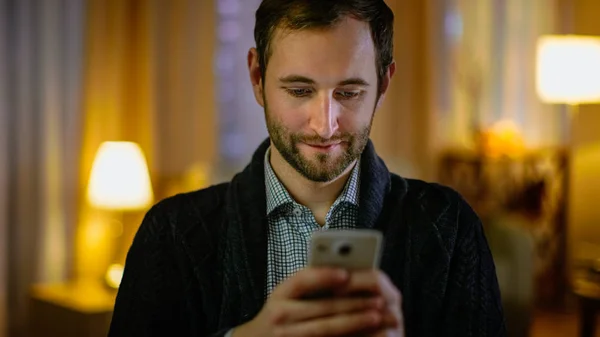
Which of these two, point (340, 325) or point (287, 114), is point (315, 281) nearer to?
point (340, 325)

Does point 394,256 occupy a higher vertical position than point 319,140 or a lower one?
lower

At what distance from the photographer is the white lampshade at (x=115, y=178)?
3.30 metres

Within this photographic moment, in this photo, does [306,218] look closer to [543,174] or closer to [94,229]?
[94,229]

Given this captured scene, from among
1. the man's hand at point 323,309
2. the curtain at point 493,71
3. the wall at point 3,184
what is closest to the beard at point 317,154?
the man's hand at point 323,309

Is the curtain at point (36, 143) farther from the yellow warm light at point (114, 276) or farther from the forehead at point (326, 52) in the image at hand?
the forehead at point (326, 52)

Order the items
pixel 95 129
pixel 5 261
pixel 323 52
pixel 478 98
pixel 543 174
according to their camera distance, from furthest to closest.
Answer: pixel 478 98
pixel 543 174
pixel 95 129
pixel 5 261
pixel 323 52

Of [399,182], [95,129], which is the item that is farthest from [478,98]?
[399,182]

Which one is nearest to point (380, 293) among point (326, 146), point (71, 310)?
point (326, 146)

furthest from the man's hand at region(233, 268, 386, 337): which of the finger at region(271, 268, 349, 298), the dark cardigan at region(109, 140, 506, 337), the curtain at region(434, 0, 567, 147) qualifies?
the curtain at region(434, 0, 567, 147)

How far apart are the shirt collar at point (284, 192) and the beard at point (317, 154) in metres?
0.07

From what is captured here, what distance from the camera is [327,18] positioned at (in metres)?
1.08

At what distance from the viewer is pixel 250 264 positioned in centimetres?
115

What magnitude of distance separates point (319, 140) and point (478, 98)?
13.6 ft

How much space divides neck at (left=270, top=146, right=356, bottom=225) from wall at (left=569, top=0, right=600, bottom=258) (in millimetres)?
3449
